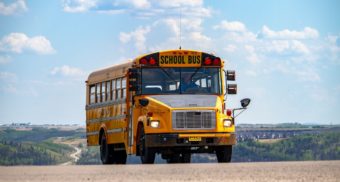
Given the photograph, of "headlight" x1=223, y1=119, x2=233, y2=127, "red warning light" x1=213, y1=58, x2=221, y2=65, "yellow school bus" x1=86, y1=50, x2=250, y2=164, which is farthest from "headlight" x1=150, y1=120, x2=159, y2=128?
"red warning light" x1=213, y1=58, x2=221, y2=65

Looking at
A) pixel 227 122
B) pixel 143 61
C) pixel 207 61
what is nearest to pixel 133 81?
pixel 143 61

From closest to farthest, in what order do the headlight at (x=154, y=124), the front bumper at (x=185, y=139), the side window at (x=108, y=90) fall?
the front bumper at (x=185, y=139) → the headlight at (x=154, y=124) → the side window at (x=108, y=90)

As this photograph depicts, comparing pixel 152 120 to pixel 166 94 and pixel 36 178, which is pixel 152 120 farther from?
pixel 36 178

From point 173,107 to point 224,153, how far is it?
1.86 m

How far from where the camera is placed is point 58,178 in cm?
2056

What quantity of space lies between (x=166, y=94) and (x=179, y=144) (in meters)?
1.55

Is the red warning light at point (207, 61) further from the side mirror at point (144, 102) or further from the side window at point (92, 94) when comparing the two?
the side window at point (92, 94)

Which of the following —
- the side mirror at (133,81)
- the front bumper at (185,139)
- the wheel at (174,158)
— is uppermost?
the side mirror at (133,81)

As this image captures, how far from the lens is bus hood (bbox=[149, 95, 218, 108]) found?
29.3 m

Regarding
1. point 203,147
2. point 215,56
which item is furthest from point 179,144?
point 215,56

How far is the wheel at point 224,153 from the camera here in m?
29.7

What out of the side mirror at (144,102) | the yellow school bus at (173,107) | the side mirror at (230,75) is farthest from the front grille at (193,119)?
the side mirror at (230,75)

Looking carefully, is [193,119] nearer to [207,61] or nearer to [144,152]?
[144,152]

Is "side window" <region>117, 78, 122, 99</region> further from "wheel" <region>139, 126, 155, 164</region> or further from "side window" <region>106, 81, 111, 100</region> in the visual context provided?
"wheel" <region>139, 126, 155, 164</region>
